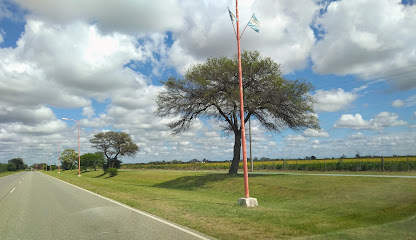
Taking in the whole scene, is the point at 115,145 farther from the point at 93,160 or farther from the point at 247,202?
the point at 247,202

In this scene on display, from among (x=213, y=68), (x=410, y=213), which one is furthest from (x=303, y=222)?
(x=213, y=68)

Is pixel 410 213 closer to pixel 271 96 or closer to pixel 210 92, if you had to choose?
pixel 271 96

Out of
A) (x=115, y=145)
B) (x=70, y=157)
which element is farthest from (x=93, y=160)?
(x=70, y=157)

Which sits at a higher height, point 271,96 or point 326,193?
point 271,96

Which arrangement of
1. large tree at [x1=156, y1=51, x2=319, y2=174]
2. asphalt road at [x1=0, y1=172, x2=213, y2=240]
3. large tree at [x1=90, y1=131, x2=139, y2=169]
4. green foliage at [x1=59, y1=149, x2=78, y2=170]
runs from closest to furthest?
1. asphalt road at [x1=0, y1=172, x2=213, y2=240]
2. large tree at [x1=156, y1=51, x2=319, y2=174]
3. large tree at [x1=90, y1=131, x2=139, y2=169]
4. green foliage at [x1=59, y1=149, x2=78, y2=170]

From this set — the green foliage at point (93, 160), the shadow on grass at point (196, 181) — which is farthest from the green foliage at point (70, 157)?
the shadow on grass at point (196, 181)

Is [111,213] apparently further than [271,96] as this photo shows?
No

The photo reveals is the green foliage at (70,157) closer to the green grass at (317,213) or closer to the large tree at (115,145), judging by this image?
the large tree at (115,145)

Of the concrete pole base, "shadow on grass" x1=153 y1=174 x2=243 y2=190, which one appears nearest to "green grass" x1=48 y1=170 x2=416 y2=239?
the concrete pole base

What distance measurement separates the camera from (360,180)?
18.8 m

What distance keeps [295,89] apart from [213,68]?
22.7 ft

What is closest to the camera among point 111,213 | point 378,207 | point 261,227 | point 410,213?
point 261,227

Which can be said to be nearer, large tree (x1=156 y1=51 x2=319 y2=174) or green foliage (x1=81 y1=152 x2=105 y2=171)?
large tree (x1=156 y1=51 x2=319 y2=174)

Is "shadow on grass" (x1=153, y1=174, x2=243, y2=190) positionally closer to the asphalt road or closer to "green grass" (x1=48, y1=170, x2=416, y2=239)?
"green grass" (x1=48, y1=170, x2=416, y2=239)
